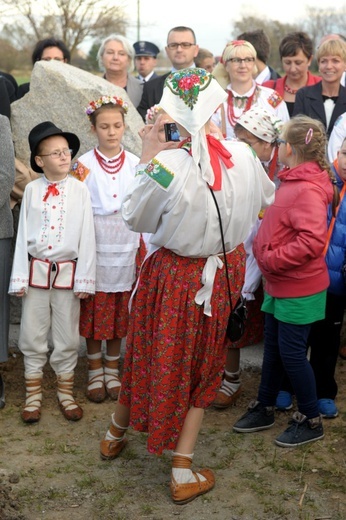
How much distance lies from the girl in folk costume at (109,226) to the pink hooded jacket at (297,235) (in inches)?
38.5

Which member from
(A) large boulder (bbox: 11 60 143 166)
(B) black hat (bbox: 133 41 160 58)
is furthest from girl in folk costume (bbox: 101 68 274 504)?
(B) black hat (bbox: 133 41 160 58)

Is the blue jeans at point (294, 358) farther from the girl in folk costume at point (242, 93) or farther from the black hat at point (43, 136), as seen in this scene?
the girl in folk costume at point (242, 93)

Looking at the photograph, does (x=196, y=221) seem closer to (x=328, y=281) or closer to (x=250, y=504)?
(x=328, y=281)

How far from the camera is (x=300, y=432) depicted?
13.2 ft

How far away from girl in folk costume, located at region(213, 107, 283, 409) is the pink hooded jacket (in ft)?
1.69

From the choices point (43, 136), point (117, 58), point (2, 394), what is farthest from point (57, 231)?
point (117, 58)

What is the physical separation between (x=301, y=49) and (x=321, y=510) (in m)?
3.87

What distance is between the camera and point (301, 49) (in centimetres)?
585

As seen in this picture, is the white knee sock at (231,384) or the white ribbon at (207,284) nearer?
the white ribbon at (207,284)

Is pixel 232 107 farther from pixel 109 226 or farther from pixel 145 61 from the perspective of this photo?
pixel 145 61

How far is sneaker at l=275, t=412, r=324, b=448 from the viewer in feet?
13.1

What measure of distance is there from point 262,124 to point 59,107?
171 cm

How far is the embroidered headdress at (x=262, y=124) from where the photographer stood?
4.28m

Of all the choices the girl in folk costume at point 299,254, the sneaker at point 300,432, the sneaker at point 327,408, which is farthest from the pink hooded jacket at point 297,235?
the sneaker at point 327,408
